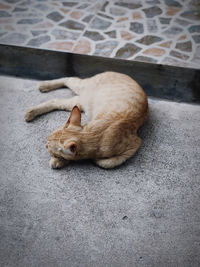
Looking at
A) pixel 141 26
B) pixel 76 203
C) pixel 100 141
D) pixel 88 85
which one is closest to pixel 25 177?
pixel 76 203

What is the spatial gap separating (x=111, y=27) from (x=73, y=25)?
739mm

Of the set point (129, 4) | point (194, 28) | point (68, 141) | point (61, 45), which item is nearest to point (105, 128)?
point (68, 141)

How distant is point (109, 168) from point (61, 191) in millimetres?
618

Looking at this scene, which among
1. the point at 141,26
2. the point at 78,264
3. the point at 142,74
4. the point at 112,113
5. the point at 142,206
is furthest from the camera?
the point at 141,26

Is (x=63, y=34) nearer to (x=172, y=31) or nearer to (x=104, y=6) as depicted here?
(x=104, y=6)

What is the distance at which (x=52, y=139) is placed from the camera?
10.6 feet

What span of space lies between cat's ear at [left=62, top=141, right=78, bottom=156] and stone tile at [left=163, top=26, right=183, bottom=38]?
3264 millimetres

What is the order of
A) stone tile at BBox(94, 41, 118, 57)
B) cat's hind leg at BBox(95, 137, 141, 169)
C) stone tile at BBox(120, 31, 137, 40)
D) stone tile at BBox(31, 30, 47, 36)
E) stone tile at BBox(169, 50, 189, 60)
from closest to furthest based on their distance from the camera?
cat's hind leg at BBox(95, 137, 141, 169), stone tile at BBox(169, 50, 189, 60), stone tile at BBox(94, 41, 118, 57), stone tile at BBox(120, 31, 137, 40), stone tile at BBox(31, 30, 47, 36)

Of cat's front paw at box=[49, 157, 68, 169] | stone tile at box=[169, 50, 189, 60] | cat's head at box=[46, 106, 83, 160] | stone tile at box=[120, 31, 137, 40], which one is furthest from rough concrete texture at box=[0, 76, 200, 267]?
stone tile at box=[120, 31, 137, 40]

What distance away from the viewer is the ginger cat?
10.5 ft

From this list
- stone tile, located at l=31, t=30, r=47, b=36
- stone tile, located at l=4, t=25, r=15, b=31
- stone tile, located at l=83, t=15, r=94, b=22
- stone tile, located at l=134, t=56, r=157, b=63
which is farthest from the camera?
stone tile, located at l=83, t=15, r=94, b=22

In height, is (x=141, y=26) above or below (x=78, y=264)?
above

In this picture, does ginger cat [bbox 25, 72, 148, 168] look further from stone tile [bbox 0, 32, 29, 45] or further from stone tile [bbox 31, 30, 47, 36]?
stone tile [bbox 31, 30, 47, 36]

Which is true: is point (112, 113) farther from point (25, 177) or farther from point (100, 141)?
point (25, 177)
